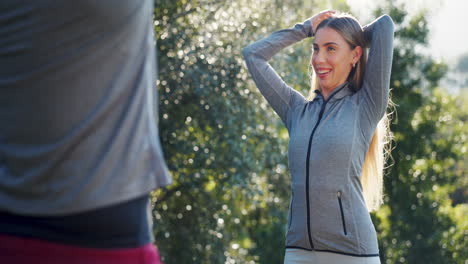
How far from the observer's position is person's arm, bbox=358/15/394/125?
306 centimetres

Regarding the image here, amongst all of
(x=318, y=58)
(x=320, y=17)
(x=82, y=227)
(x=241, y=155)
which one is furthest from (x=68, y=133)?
(x=241, y=155)

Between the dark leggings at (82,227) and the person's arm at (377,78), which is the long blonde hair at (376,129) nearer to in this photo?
the person's arm at (377,78)

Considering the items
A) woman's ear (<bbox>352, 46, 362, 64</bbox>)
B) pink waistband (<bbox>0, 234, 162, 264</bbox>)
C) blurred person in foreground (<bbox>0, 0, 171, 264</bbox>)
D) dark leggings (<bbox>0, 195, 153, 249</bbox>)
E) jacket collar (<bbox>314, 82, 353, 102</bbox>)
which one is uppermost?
blurred person in foreground (<bbox>0, 0, 171, 264</bbox>)

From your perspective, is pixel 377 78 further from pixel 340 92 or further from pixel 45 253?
pixel 45 253

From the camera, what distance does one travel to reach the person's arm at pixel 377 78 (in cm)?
306

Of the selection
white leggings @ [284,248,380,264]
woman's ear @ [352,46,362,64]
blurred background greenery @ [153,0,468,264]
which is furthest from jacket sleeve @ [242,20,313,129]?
blurred background greenery @ [153,0,468,264]

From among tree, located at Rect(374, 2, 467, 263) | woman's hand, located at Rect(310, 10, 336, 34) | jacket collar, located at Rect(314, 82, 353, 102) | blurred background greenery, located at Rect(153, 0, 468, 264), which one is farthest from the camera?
tree, located at Rect(374, 2, 467, 263)

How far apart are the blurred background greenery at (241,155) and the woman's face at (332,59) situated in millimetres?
3002

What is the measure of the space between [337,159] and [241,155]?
351cm

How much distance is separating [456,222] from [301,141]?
5.90 m

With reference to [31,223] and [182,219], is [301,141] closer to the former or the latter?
[31,223]

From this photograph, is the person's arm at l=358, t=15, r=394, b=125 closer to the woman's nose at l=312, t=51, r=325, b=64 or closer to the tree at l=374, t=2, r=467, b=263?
the woman's nose at l=312, t=51, r=325, b=64

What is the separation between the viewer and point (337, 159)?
9.68 ft

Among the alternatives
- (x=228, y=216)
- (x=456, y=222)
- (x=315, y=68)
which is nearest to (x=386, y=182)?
(x=456, y=222)
